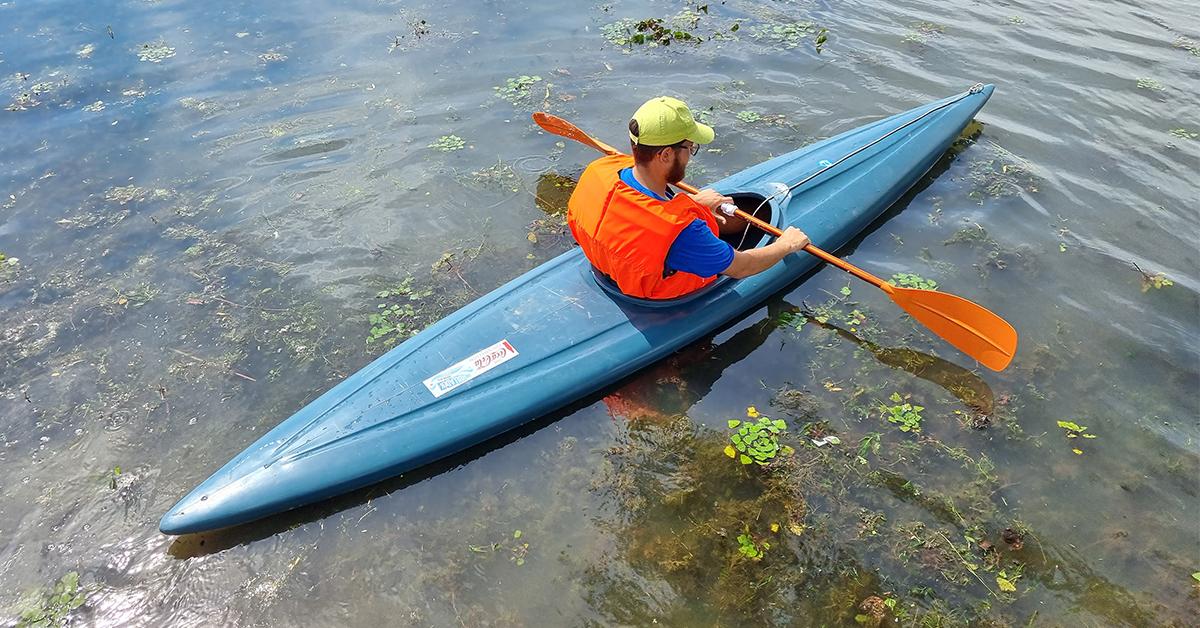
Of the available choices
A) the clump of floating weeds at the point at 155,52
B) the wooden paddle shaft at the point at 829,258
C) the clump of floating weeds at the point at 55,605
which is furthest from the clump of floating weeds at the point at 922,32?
the clump of floating weeds at the point at 55,605

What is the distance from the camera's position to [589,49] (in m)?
7.72

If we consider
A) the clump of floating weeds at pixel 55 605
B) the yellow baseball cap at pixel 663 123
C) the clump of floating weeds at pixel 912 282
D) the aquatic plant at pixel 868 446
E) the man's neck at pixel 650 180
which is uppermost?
the yellow baseball cap at pixel 663 123

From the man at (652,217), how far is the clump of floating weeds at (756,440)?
875 millimetres

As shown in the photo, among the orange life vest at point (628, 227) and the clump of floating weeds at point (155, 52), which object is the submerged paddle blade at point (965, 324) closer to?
the orange life vest at point (628, 227)

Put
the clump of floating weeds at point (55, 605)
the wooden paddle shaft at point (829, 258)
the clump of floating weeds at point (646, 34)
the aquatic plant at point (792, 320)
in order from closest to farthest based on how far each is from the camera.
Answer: the clump of floating weeds at point (55, 605) → the wooden paddle shaft at point (829, 258) → the aquatic plant at point (792, 320) → the clump of floating weeds at point (646, 34)

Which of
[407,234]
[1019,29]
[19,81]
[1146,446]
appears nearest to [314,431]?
[407,234]

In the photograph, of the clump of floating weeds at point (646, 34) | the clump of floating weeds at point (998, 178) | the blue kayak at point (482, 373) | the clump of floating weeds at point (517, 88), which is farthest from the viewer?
the clump of floating weeds at point (646, 34)

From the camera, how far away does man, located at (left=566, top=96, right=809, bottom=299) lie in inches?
140

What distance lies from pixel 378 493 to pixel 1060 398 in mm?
4013

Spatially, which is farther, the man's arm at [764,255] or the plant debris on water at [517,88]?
the plant debris on water at [517,88]

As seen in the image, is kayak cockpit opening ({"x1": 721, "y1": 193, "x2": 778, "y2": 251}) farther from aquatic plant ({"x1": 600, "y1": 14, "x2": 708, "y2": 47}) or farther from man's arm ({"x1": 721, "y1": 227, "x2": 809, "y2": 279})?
aquatic plant ({"x1": 600, "y1": 14, "x2": 708, "y2": 47})

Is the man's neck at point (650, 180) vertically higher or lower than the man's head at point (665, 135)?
lower

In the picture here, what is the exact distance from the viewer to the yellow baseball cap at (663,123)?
3500 mm

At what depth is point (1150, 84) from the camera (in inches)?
273
